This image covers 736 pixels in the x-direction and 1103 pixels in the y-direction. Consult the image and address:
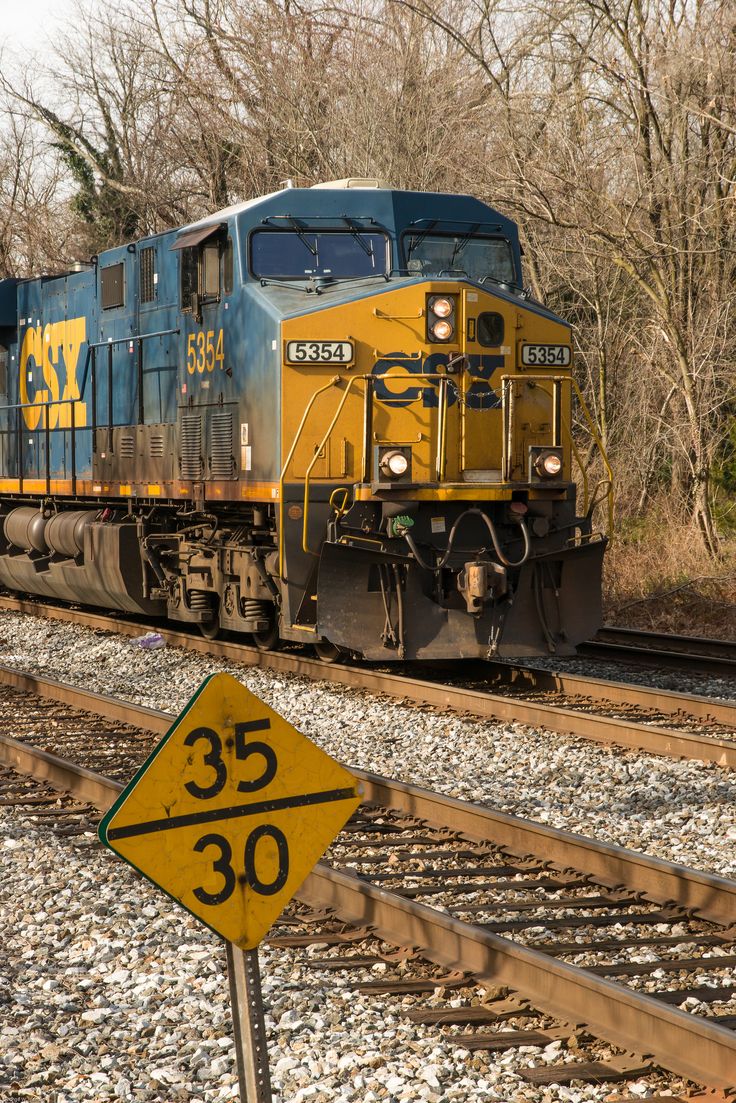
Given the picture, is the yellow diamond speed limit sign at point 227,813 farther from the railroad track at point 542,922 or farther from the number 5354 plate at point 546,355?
the number 5354 plate at point 546,355

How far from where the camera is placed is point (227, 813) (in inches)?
119

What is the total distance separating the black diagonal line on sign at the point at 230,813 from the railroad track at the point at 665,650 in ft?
25.3

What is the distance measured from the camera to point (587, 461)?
18.1 m

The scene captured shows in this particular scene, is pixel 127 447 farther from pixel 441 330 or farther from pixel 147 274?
pixel 441 330

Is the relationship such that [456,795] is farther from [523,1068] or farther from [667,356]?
[667,356]

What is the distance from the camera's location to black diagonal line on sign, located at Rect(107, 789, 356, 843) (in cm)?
292

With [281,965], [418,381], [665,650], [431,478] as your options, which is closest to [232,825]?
[281,965]

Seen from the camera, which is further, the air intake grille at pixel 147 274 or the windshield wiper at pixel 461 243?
the air intake grille at pixel 147 274

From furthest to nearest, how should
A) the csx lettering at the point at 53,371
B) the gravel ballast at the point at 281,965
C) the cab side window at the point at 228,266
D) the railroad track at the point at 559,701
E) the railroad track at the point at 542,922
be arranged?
1. the csx lettering at the point at 53,371
2. the cab side window at the point at 228,266
3. the railroad track at the point at 559,701
4. the railroad track at the point at 542,922
5. the gravel ballast at the point at 281,965

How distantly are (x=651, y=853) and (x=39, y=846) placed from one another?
278cm

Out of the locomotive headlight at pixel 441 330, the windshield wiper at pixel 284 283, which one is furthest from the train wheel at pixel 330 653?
the windshield wiper at pixel 284 283

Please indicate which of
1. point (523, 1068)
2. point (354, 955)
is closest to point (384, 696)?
point (354, 955)

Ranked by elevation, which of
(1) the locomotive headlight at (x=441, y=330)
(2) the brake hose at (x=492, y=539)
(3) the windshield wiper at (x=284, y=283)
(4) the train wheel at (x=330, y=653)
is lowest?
(4) the train wheel at (x=330, y=653)

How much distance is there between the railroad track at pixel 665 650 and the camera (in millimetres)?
10602
